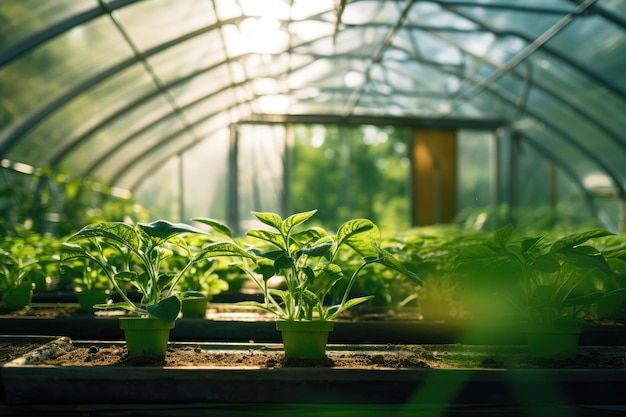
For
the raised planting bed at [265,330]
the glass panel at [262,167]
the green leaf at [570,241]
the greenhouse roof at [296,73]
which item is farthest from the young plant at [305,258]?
the glass panel at [262,167]

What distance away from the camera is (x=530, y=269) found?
1914mm

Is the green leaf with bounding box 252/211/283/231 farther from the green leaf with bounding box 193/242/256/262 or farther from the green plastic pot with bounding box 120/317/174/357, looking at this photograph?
the green plastic pot with bounding box 120/317/174/357

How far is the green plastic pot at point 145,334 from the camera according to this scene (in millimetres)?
1853

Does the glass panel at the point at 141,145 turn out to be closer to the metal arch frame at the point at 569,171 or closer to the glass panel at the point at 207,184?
the glass panel at the point at 207,184

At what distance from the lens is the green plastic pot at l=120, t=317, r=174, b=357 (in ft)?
6.08

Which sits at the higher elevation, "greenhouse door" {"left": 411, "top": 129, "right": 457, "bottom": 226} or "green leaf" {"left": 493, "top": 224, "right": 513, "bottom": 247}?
"greenhouse door" {"left": 411, "top": 129, "right": 457, "bottom": 226}

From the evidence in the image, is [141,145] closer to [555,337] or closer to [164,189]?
[164,189]

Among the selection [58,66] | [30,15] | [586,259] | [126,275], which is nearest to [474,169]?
[58,66]

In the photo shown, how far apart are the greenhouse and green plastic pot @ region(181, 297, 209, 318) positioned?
6cm

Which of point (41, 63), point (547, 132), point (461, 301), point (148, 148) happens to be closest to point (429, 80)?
point (547, 132)

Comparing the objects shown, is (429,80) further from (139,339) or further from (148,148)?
(139,339)

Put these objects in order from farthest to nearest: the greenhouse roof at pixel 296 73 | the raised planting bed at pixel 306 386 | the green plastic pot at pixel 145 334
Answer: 1. the greenhouse roof at pixel 296 73
2. the green plastic pot at pixel 145 334
3. the raised planting bed at pixel 306 386

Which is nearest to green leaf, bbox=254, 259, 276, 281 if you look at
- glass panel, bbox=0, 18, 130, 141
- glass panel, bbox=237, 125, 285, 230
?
glass panel, bbox=0, 18, 130, 141

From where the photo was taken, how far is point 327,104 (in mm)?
11578
